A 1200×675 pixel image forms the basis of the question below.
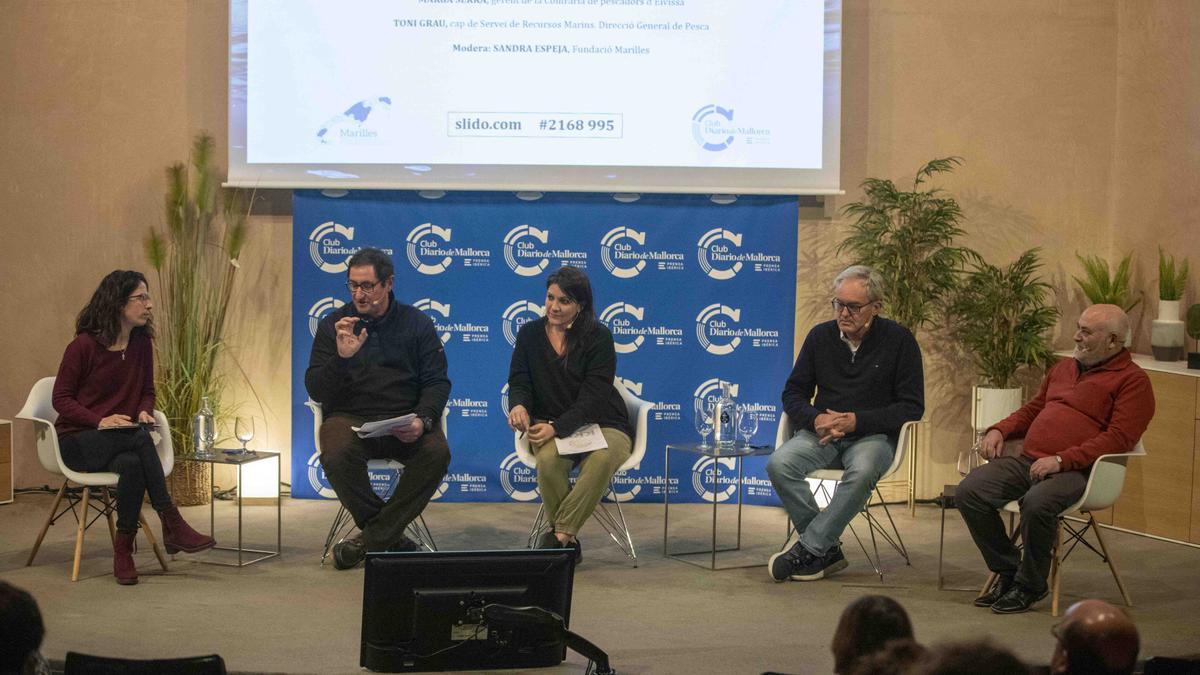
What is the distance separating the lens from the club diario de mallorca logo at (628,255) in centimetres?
662

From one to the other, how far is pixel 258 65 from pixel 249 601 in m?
2.86

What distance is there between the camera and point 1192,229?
20.8 ft

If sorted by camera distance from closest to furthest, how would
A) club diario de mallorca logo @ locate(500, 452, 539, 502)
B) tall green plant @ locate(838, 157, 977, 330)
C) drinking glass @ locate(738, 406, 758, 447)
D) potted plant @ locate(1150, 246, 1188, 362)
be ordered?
drinking glass @ locate(738, 406, 758, 447) < potted plant @ locate(1150, 246, 1188, 362) < tall green plant @ locate(838, 157, 977, 330) < club diario de mallorca logo @ locate(500, 452, 539, 502)

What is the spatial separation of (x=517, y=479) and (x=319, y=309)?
1.30 meters

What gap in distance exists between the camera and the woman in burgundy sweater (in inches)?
201

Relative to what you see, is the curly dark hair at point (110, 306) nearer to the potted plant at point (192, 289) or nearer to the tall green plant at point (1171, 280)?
the potted plant at point (192, 289)

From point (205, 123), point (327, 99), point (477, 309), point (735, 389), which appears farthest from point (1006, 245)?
point (205, 123)

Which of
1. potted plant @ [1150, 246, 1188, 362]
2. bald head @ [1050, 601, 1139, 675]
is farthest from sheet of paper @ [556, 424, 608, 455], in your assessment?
bald head @ [1050, 601, 1139, 675]

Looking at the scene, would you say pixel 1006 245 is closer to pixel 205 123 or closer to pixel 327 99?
pixel 327 99

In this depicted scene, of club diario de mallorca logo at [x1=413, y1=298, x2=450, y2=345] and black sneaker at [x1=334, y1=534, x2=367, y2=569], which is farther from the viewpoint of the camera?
club diario de mallorca logo at [x1=413, y1=298, x2=450, y2=345]

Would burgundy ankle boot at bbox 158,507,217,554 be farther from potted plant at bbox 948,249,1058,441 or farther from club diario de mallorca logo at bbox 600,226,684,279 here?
potted plant at bbox 948,249,1058,441

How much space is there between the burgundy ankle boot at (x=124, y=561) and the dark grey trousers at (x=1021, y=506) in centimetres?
310

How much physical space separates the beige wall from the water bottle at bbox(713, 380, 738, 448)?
1401mm

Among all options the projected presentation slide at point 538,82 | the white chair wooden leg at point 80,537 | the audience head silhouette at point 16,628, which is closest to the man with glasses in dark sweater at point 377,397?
the white chair wooden leg at point 80,537
